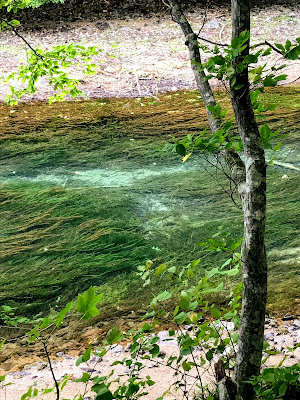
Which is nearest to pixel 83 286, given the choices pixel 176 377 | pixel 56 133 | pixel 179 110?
pixel 176 377

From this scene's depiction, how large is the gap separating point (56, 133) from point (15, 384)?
4.48 metres

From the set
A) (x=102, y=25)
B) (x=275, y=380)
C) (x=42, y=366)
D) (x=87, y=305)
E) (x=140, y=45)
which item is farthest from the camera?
(x=102, y=25)

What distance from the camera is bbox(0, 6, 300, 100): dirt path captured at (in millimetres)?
8359

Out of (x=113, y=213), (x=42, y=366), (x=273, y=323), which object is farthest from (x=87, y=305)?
(x=113, y=213)

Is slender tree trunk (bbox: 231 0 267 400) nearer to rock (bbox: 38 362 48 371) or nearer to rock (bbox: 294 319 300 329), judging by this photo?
rock (bbox: 294 319 300 329)

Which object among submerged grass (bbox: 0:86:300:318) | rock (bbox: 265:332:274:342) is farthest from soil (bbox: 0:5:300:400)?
rock (bbox: 265:332:274:342)

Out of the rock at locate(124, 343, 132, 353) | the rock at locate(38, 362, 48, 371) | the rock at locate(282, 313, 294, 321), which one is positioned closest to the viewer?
the rock at locate(38, 362, 48, 371)

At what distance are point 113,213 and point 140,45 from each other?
20.6ft

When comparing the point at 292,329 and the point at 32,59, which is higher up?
the point at 32,59

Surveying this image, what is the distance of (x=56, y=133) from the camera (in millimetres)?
6617

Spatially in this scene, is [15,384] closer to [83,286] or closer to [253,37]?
[83,286]

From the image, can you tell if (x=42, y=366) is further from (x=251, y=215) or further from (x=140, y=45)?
(x=140, y=45)

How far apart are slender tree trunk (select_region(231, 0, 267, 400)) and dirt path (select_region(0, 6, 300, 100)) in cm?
675

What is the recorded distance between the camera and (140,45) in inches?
386
